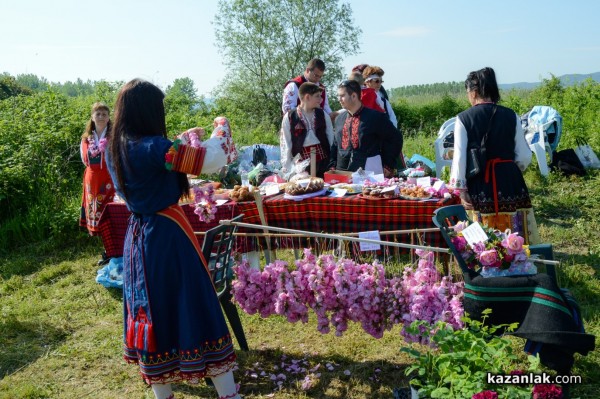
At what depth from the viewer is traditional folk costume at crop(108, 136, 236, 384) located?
247 centimetres

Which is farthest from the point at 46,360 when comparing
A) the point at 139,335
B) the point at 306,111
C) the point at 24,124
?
the point at 24,124

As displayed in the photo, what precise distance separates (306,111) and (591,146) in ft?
20.2

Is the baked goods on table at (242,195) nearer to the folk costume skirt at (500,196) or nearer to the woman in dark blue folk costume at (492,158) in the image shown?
the woman in dark blue folk costume at (492,158)

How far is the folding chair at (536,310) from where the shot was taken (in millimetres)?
2443

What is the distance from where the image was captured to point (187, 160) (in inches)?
91.3

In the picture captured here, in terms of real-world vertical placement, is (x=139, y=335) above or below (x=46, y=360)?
above

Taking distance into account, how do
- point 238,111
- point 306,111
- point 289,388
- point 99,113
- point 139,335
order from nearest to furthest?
point 139,335, point 289,388, point 306,111, point 99,113, point 238,111

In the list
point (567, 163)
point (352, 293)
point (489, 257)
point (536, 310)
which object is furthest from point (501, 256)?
point (567, 163)

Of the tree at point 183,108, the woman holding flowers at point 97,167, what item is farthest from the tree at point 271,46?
the woman holding flowers at point 97,167

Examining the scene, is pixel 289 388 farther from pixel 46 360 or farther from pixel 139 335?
pixel 46 360

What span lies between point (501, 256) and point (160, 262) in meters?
1.66

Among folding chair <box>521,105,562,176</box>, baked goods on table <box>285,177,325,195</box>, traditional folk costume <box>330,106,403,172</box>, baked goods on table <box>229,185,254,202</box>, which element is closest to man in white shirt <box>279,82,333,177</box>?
traditional folk costume <box>330,106,403,172</box>

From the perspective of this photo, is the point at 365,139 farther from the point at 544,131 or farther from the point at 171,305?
the point at 544,131

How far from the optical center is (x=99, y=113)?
18.8 feet
